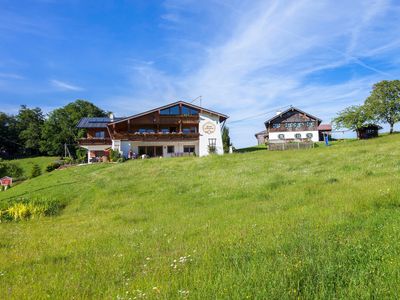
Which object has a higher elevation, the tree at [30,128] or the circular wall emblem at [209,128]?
the tree at [30,128]

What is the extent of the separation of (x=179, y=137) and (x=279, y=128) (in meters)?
29.8

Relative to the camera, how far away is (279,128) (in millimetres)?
70812

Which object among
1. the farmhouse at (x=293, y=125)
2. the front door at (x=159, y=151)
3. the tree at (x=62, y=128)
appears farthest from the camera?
the tree at (x=62, y=128)

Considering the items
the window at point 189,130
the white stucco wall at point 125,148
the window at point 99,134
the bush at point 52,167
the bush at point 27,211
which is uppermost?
the window at point 99,134

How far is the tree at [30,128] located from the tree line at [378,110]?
83.6 metres

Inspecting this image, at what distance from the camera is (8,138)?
96312 millimetres

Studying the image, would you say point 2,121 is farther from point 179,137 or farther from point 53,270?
point 53,270

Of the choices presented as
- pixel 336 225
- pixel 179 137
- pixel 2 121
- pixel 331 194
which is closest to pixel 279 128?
pixel 179 137

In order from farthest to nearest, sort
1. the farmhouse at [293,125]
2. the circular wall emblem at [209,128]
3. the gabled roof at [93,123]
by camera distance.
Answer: the farmhouse at [293,125] → the gabled roof at [93,123] → the circular wall emblem at [209,128]

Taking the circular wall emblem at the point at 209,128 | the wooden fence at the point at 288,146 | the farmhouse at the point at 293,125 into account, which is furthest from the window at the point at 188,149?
the farmhouse at the point at 293,125

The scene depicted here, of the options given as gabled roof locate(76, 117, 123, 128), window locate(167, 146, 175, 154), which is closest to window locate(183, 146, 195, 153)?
window locate(167, 146, 175, 154)

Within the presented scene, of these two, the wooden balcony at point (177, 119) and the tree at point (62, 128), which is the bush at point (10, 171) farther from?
the wooden balcony at point (177, 119)

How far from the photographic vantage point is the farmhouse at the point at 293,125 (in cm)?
6925

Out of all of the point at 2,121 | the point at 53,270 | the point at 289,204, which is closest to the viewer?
the point at 53,270
